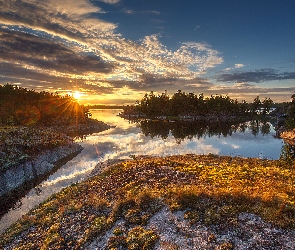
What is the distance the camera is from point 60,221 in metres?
21.2

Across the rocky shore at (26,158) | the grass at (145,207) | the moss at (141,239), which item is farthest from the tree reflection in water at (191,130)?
the moss at (141,239)

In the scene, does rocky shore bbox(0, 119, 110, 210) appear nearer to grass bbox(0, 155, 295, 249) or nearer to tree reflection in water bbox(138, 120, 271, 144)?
grass bbox(0, 155, 295, 249)

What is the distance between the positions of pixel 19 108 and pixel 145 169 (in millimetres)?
93897

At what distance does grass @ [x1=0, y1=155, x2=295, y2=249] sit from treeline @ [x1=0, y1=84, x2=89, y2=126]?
82.0 metres

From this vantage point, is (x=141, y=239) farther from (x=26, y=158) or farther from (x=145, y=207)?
(x=26, y=158)

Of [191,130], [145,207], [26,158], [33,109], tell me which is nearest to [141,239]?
[145,207]

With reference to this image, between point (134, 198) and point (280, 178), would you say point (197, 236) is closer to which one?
point (134, 198)

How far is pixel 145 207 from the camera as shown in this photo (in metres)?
20.8

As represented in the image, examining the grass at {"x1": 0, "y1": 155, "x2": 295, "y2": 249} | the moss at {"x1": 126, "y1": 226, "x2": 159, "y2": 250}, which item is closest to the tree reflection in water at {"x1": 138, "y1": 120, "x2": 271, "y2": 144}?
the grass at {"x1": 0, "y1": 155, "x2": 295, "y2": 249}

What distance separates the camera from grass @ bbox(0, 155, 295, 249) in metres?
17.3

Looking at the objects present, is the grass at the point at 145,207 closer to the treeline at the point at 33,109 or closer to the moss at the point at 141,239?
the moss at the point at 141,239

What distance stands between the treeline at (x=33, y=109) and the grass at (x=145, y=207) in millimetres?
81971

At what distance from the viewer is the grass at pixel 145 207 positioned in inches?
681

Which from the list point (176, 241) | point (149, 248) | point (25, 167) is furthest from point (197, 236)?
point (25, 167)
